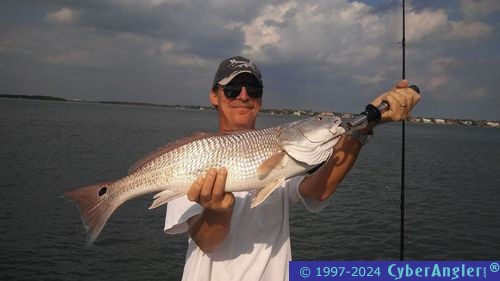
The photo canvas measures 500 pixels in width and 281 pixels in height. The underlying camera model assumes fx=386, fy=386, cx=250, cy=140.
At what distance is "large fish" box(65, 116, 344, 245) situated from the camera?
Result: 3387mm

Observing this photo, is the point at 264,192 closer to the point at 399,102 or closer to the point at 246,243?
the point at 246,243

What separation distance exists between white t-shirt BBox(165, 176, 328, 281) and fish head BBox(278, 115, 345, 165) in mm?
558

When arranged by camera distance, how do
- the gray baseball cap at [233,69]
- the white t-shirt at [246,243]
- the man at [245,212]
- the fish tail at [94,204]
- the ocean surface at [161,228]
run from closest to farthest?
the man at [245,212] → the white t-shirt at [246,243] → the fish tail at [94,204] → the gray baseball cap at [233,69] → the ocean surface at [161,228]

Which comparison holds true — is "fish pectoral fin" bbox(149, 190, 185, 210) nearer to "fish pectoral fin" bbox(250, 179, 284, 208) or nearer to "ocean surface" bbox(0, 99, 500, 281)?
"fish pectoral fin" bbox(250, 179, 284, 208)

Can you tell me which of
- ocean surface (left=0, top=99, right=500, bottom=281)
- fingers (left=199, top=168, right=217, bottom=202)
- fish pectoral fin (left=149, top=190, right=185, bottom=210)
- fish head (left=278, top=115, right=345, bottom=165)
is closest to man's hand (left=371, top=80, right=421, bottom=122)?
fish head (left=278, top=115, right=345, bottom=165)

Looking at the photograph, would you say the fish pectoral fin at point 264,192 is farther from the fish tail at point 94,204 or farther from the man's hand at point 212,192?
the fish tail at point 94,204

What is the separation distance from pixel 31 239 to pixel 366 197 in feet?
48.6

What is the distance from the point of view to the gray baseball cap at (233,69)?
4008 millimetres

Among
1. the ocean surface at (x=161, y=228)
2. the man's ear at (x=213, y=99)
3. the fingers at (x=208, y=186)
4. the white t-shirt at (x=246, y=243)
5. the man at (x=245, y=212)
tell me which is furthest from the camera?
the ocean surface at (x=161, y=228)

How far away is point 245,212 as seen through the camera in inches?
146

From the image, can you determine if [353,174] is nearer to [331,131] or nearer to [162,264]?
[162,264]

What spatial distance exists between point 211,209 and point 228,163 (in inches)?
16.7

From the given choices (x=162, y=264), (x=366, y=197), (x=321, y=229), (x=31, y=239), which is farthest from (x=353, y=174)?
(x=31, y=239)
